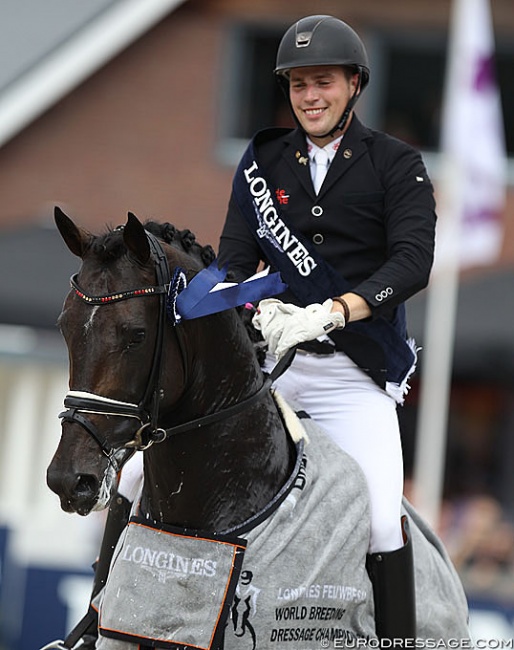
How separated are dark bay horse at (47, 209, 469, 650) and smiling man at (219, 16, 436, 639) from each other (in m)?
0.20

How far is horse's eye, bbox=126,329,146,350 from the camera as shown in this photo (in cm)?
419

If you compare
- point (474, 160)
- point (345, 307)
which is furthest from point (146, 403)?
point (474, 160)

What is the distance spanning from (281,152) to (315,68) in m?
0.41

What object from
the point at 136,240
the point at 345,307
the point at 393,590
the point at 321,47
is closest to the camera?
the point at 136,240

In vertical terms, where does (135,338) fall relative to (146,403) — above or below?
above

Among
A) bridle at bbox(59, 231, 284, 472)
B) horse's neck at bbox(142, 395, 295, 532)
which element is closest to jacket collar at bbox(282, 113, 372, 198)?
bridle at bbox(59, 231, 284, 472)

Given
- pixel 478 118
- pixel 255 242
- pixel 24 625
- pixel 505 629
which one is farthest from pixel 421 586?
pixel 478 118

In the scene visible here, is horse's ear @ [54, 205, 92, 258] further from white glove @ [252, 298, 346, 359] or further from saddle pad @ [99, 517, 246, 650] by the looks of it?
saddle pad @ [99, 517, 246, 650]

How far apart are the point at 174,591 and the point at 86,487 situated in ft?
2.22

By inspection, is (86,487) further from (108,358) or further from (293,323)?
(293,323)

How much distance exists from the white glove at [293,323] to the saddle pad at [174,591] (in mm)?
754

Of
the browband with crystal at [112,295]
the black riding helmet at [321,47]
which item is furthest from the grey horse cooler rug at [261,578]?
the black riding helmet at [321,47]

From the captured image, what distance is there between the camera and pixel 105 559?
5082 mm

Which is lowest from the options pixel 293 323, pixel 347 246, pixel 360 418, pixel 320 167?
pixel 360 418
